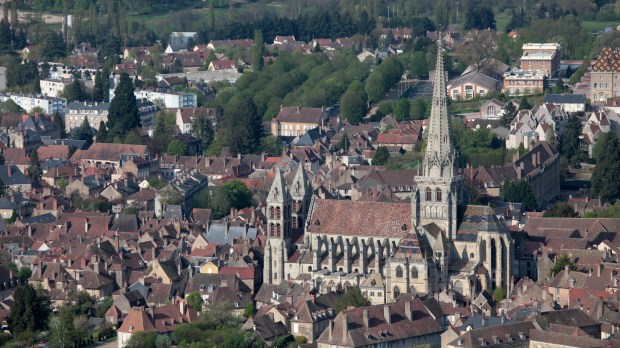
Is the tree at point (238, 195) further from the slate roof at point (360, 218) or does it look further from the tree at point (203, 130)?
the tree at point (203, 130)

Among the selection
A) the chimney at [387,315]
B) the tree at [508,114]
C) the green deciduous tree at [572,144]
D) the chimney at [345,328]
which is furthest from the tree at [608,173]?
the chimney at [345,328]

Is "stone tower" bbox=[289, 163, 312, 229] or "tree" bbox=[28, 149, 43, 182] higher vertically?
"stone tower" bbox=[289, 163, 312, 229]

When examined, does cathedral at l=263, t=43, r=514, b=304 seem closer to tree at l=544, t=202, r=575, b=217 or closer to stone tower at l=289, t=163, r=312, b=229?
stone tower at l=289, t=163, r=312, b=229

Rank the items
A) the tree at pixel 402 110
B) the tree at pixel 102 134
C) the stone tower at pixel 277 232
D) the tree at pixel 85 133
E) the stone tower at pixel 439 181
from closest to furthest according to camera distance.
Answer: the stone tower at pixel 439 181, the stone tower at pixel 277 232, the tree at pixel 102 134, the tree at pixel 85 133, the tree at pixel 402 110

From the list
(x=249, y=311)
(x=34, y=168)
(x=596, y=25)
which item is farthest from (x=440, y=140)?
(x=596, y=25)

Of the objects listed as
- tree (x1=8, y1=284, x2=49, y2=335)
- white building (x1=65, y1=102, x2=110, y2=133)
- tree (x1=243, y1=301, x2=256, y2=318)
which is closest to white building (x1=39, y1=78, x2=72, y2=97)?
white building (x1=65, y1=102, x2=110, y2=133)

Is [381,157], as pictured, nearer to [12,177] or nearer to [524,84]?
[12,177]
